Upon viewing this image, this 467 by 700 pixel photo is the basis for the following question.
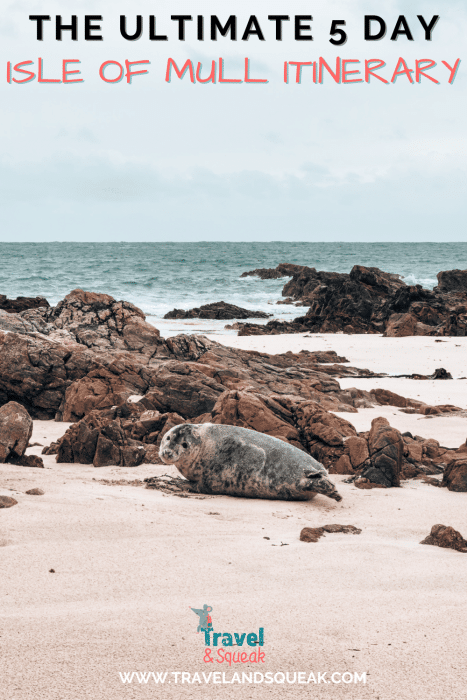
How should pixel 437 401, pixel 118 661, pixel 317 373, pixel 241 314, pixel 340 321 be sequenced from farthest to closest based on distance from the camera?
pixel 241 314 < pixel 340 321 < pixel 317 373 < pixel 437 401 < pixel 118 661

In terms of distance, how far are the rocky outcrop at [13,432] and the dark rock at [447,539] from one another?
393 centimetres

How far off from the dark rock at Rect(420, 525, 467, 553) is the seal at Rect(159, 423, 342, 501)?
4.06 feet

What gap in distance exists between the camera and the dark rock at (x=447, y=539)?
13.4 feet

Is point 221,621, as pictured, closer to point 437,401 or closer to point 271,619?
point 271,619

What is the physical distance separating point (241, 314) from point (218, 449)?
24696 mm

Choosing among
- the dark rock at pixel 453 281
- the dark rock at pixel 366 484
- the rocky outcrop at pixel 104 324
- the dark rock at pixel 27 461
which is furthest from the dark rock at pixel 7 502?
the dark rock at pixel 453 281

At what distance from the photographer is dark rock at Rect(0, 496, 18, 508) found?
173 inches

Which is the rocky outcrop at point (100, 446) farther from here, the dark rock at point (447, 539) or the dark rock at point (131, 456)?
the dark rock at point (447, 539)

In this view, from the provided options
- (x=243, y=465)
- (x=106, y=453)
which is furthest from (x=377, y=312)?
(x=243, y=465)

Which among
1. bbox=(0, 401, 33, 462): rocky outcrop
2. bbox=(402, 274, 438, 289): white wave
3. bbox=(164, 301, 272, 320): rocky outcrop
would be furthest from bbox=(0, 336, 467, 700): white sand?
bbox=(402, 274, 438, 289): white wave

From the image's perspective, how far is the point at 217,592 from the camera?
314 cm

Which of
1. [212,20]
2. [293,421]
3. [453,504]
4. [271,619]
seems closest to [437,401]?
[293,421]

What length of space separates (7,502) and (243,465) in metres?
2.10

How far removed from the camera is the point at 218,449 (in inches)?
220
